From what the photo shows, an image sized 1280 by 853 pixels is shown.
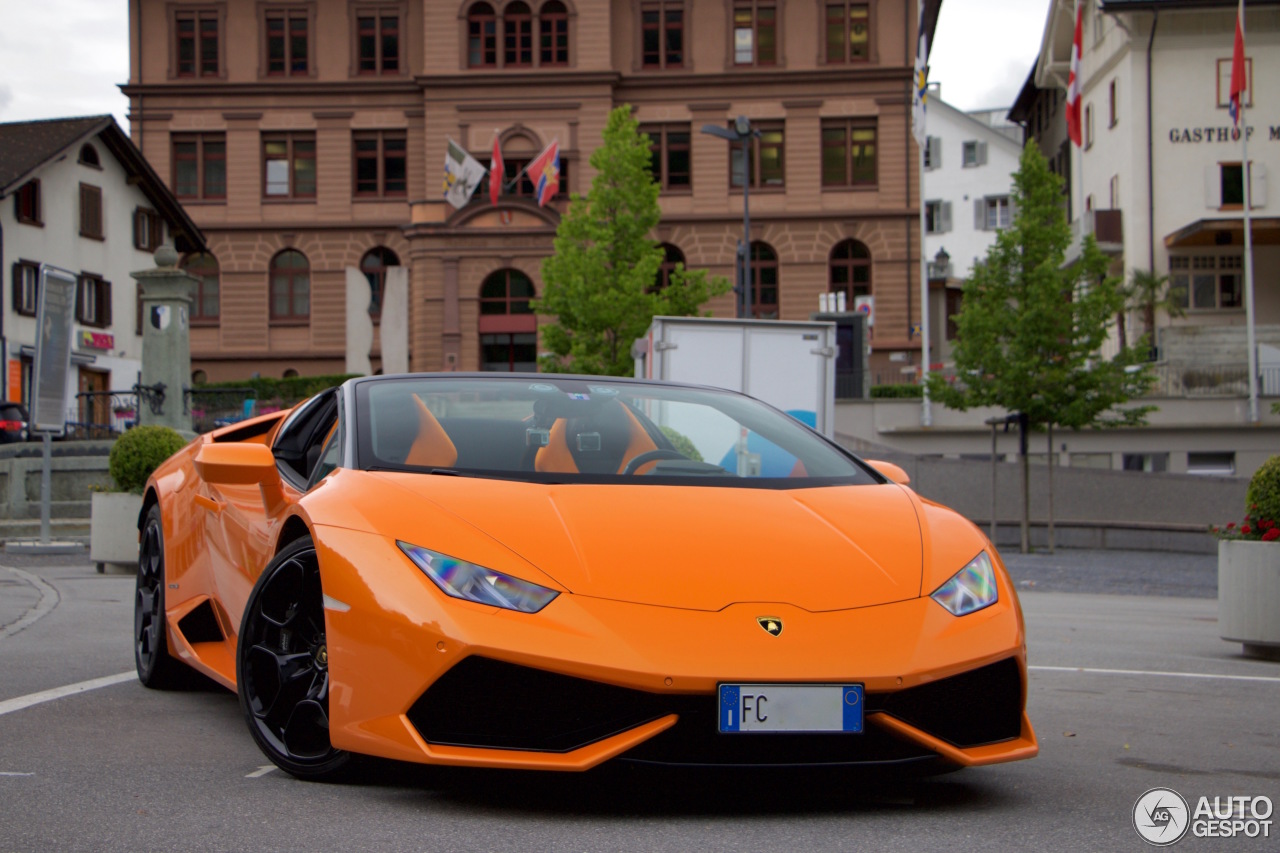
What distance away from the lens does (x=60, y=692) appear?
602cm

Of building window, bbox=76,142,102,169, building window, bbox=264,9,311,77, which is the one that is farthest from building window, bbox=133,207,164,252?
building window, bbox=264,9,311,77

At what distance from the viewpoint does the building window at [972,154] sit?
82312 millimetres

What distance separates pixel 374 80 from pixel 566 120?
26.2 ft

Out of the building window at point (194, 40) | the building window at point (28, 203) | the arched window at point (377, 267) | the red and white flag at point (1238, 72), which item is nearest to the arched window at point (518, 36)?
the arched window at point (377, 267)

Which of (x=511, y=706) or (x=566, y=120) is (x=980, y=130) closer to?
(x=566, y=120)

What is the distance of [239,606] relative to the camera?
5.09 metres

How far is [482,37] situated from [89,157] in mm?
17149

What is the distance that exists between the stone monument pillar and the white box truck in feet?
27.1

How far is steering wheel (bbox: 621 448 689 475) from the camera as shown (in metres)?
4.85

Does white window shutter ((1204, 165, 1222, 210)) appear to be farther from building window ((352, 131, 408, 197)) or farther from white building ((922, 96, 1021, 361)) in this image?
white building ((922, 96, 1021, 361))

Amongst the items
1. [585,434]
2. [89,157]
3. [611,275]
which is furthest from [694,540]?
[89,157]

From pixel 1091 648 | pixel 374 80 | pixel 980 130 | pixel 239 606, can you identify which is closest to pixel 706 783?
pixel 239 606

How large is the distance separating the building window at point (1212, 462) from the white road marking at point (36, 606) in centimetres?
2784

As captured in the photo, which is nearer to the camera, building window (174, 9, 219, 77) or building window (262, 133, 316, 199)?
building window (174, 9, 219, 77)
